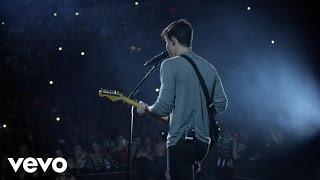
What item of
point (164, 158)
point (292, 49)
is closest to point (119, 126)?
point (164, 158)

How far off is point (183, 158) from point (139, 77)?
406 inches

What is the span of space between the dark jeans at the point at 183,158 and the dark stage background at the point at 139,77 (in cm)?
463

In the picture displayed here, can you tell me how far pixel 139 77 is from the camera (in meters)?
13.3

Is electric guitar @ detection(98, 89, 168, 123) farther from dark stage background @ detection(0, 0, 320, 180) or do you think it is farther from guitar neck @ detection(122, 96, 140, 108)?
dark stage background @ detection(0, 0, 320, 180)

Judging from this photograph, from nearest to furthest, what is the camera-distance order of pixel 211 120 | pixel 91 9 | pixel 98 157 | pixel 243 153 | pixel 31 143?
pixel 211 120, pixel 31 143, pixel 98 157, pixel 243 153, pixel 91 9

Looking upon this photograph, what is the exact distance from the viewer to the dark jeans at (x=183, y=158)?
3.07 metres

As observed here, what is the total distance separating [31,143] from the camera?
8.60m

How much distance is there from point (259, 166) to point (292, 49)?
3.04 m

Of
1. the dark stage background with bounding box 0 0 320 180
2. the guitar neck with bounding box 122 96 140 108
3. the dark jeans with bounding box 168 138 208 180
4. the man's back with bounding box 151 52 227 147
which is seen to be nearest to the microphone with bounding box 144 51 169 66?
the guitar neck with bounding box 122 96 140 108

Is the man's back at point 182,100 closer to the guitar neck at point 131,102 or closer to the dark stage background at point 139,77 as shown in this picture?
the guitar neck at point 131,102

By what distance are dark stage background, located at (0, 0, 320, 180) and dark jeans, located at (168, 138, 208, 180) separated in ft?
15.2

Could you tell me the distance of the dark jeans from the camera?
3.07 m

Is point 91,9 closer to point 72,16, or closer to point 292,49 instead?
point 72,16

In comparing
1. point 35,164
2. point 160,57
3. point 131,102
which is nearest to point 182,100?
point 160,57
